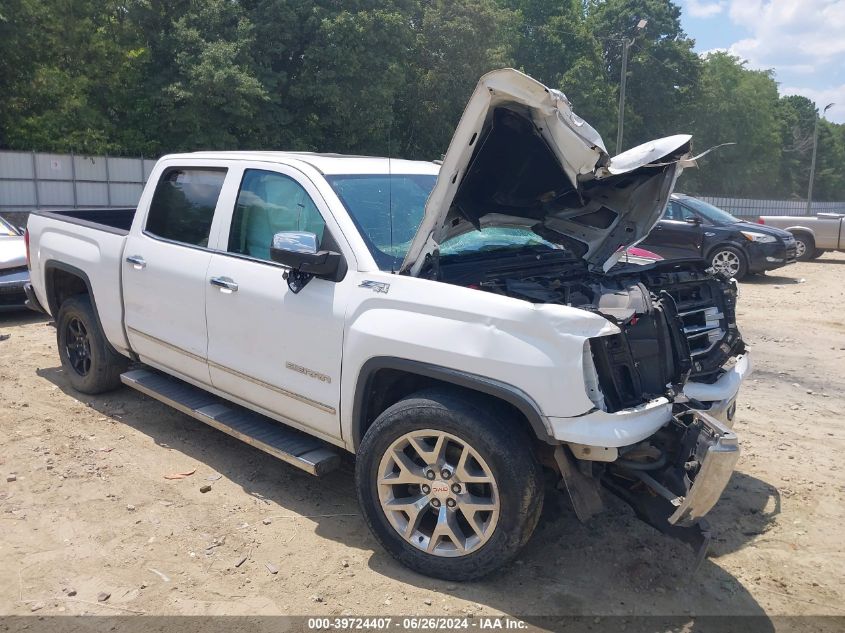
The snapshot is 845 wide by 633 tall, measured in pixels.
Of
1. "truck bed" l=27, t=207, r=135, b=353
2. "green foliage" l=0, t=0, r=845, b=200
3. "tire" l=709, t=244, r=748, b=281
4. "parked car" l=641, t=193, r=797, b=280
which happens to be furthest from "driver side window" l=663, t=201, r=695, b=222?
"green foliage" l=0, t=0, r=845, b=200

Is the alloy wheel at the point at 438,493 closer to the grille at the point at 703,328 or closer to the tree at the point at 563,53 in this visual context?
the grille at the point at 703,328

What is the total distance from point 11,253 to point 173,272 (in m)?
5.40

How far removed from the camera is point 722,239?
14273 mm

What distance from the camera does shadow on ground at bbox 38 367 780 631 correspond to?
3328mm

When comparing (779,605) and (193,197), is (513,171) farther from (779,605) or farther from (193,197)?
(779,605)

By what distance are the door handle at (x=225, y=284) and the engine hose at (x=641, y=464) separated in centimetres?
239

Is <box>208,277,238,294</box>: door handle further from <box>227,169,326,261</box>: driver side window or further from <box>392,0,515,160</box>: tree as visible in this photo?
<box>392,0,515,160</box>: tree

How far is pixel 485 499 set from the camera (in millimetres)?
3311

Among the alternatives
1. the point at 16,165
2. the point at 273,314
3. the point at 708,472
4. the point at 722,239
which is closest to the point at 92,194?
the point at 16,165

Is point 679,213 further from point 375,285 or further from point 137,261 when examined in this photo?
point 375,285

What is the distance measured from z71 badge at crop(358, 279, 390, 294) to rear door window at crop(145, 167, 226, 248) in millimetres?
1497

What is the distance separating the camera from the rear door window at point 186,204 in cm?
470

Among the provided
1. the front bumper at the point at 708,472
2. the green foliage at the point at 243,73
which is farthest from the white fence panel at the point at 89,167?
the front bumper at the point at 708,472

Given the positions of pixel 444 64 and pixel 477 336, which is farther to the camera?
pixel 444 64
